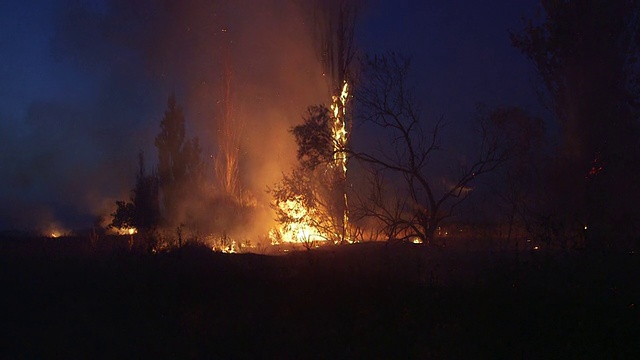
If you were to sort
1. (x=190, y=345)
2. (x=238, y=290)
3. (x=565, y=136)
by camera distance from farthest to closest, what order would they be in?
(x=565, y=136)
(x=238, y=290)
(x=190, y=345)

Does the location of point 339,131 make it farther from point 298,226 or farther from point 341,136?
point 298,226

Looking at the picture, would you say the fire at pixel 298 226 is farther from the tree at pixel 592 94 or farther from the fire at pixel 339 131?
the tree at pixel 592 94

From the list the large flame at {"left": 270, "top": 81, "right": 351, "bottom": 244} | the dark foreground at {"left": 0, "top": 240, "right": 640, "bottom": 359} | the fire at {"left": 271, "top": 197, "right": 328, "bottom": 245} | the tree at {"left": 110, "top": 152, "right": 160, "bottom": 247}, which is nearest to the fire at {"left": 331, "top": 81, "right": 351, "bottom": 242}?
the large flame at {"left": 270, "top": 81, "right": 351, "bottom": 244}

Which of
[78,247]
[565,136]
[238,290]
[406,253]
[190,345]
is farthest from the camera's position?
[565,136]

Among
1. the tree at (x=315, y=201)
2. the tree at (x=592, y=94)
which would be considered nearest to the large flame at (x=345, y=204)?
the tree at (x=315, y=201)

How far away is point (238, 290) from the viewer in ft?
31.7

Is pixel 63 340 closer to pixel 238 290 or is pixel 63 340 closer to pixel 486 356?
pixel 238 290

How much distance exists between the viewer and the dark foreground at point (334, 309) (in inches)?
279

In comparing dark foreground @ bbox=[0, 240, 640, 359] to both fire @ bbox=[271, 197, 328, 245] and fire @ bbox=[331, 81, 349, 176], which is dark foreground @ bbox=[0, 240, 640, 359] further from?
fire @ bbox=[271, 197, 328, 245]

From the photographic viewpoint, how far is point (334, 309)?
27.1 feet

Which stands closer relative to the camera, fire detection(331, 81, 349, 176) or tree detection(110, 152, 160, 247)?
fire detection(331, 81, 349, 176)

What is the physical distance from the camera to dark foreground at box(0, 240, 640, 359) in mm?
7099

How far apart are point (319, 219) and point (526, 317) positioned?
11.9m

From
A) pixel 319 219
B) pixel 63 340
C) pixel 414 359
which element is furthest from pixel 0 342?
pixel 319 219
